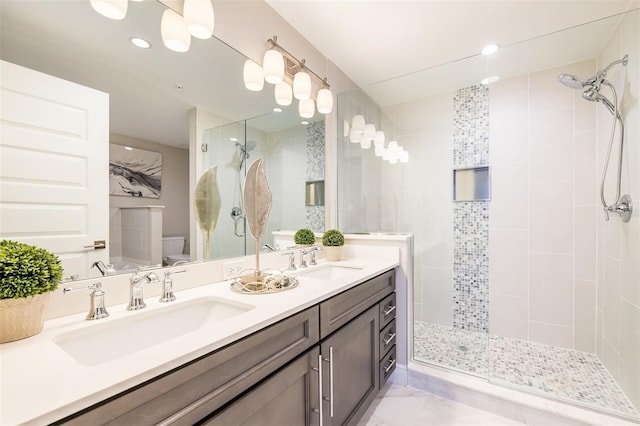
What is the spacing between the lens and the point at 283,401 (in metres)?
0.90

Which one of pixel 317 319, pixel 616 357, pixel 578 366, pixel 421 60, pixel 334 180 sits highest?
pixel 421 60

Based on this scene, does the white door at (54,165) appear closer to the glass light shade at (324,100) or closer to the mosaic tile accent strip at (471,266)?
the glass light shade at (324,100)

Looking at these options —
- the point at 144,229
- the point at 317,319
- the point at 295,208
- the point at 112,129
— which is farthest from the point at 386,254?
the point at 112,129

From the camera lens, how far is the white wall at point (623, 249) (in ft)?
5.16

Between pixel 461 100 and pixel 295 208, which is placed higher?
pixel 461 100

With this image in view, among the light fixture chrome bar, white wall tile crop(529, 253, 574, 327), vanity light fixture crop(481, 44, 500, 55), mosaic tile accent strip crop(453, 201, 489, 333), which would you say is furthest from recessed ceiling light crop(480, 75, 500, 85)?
white wall tile crop(529, 253, 574, 327)

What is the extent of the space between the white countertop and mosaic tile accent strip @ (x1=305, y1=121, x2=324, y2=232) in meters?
1.13

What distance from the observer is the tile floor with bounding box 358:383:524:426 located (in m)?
1.54

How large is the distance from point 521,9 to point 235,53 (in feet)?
5.72

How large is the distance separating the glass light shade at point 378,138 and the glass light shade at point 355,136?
0.21 metres

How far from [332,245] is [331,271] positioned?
0.19 m

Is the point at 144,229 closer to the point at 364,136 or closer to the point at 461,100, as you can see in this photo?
the point at 364,136

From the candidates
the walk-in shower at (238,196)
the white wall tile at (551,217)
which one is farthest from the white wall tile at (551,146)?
the walk-in shower at (238,196)

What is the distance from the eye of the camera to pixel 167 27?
1.12 m
